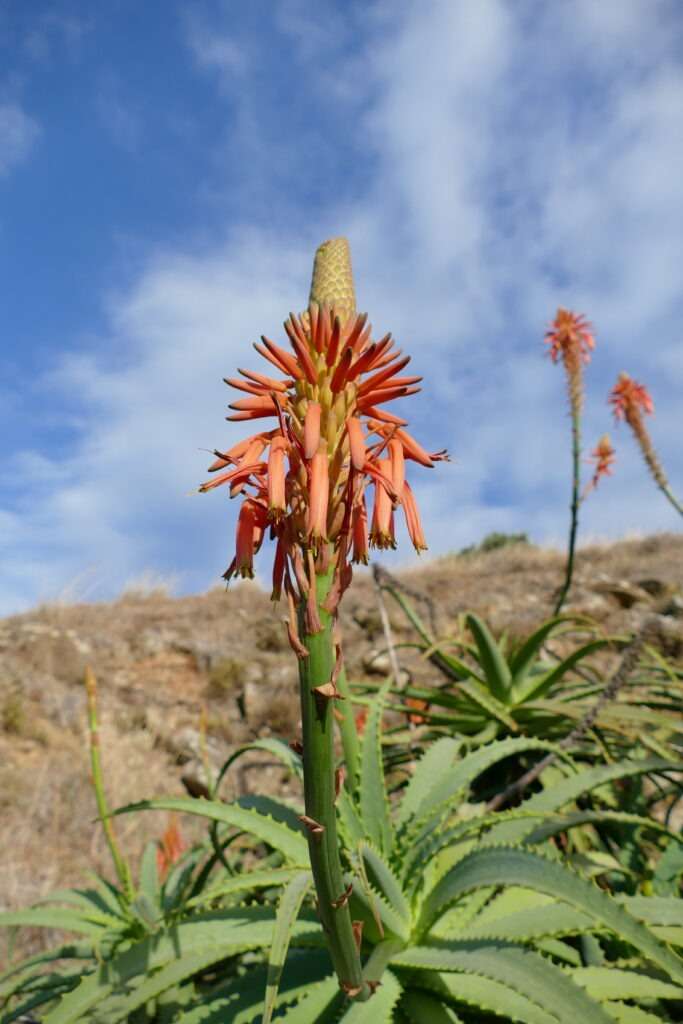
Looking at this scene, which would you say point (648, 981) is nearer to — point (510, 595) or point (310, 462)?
point (310, 462)

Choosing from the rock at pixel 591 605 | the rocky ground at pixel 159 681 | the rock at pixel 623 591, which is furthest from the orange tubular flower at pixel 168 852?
the rock at pixel 623 591

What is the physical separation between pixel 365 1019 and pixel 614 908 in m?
0.51

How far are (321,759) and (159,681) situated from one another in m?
8.30

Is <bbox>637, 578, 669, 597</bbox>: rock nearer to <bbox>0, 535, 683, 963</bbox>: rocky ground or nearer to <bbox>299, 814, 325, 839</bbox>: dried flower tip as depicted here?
<bbox>0, 535, 683, 963</bbox>: rocky ground

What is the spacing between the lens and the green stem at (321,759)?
3.43 feet

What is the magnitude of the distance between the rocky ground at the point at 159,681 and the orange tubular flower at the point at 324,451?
3.92 meters

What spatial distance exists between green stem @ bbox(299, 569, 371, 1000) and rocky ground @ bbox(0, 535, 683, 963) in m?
3.74

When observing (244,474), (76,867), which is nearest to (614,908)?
(244,474)

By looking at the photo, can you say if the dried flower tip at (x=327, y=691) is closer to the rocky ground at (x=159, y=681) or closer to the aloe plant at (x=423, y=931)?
the aloe plant at (x=423, y=931)

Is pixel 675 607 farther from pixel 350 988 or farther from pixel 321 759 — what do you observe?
pixel 321 759

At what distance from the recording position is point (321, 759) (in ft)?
3.51

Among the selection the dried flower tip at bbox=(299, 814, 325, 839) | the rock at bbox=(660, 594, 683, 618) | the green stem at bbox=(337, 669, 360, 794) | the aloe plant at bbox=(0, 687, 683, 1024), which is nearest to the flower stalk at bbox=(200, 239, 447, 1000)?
the dried flower tip at bbox=(299, 814, 325, 839)

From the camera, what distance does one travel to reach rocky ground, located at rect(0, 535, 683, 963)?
217 inches

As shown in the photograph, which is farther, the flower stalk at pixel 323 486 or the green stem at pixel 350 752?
the green stem at pixel 350 752
